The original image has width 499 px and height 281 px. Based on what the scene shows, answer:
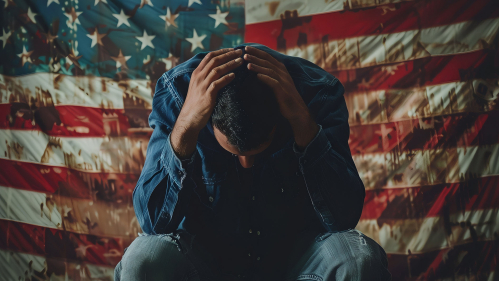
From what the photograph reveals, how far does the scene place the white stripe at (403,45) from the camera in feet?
5.21

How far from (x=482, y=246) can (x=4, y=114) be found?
2.12m

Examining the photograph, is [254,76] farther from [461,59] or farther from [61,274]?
[61,274]

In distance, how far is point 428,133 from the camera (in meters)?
1.63

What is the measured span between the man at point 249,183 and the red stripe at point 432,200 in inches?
30.1

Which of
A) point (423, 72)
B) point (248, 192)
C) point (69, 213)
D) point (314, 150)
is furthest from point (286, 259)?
point (69, 213)

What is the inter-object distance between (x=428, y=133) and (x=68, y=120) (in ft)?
5.01

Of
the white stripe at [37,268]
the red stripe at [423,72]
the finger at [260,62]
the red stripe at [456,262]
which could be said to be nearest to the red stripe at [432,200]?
the red stripe at [456,262]

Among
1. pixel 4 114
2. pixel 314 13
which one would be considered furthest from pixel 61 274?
pixel 314 13

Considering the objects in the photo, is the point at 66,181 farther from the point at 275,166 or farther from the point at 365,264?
the point at 365,264

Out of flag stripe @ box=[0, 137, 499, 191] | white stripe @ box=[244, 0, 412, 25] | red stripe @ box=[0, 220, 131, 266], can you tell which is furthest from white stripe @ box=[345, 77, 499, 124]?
red stripe @ box=[0, 220, 131, 266]

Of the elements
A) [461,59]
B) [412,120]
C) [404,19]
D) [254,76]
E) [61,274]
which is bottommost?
[61,274]

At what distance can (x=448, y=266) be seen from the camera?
5.38 feet

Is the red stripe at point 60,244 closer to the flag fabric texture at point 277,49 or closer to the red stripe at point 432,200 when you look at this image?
the flag fabric texture at point 277,49

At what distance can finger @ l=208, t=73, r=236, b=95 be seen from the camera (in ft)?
2.67
